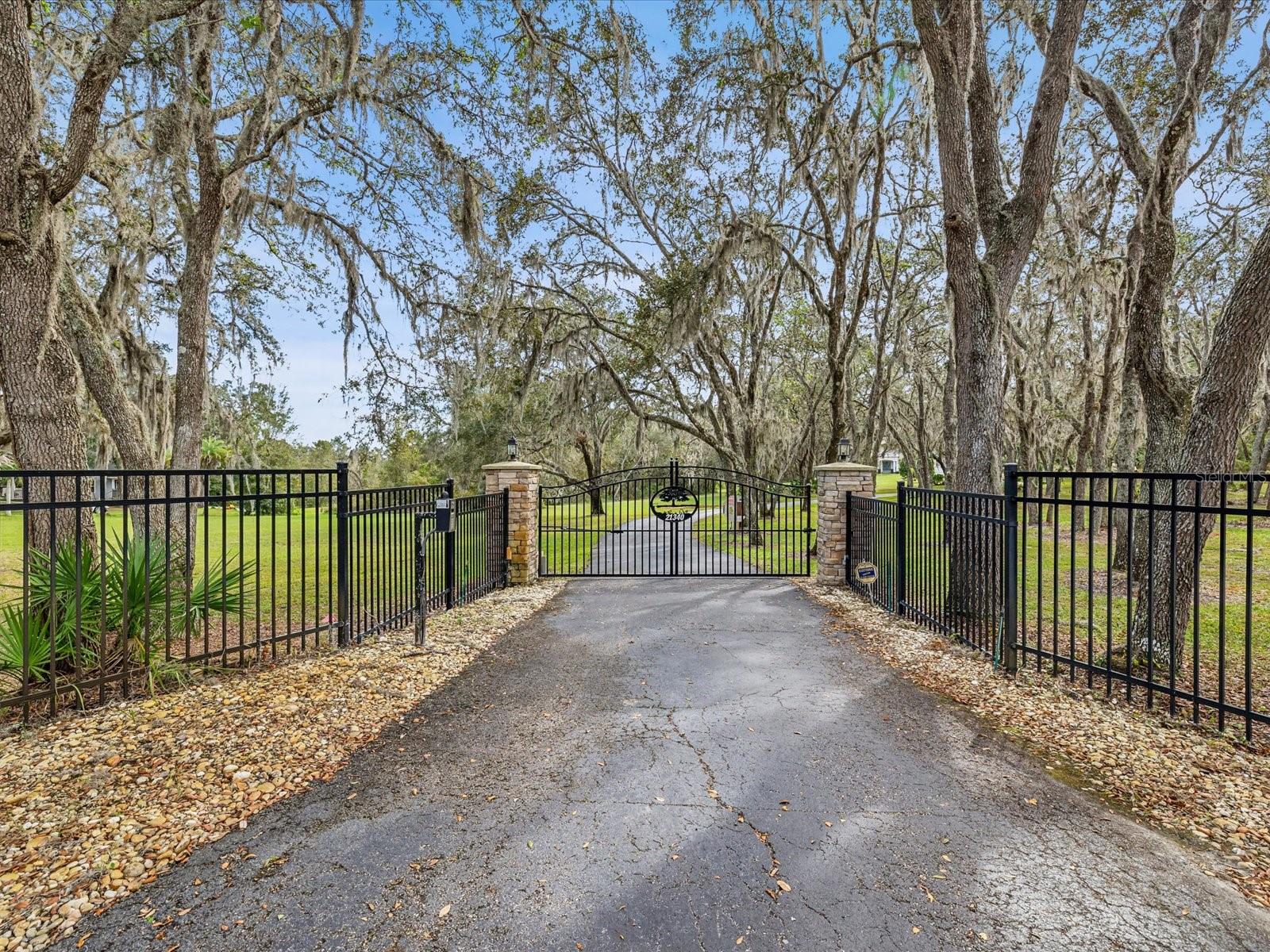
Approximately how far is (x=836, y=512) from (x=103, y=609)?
6.96 m

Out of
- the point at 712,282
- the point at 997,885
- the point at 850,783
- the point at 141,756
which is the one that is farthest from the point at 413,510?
the point at 712,282

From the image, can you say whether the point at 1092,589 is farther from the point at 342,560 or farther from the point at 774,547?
the point at 774,547

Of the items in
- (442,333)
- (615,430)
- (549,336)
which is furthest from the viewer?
(615,430)

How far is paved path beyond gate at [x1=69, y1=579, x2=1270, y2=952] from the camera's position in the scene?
1793 mm

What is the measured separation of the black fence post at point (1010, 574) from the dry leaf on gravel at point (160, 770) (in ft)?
12.9

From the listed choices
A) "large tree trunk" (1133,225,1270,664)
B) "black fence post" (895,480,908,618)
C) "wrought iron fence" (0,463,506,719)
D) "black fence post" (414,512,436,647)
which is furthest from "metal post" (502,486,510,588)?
"large tree trunk" (1133,225,1270,664)

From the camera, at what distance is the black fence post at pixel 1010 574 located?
4117 millimetres

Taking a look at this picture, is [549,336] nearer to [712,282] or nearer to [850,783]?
[712,282]

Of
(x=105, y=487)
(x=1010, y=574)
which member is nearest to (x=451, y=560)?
(x=105, y=487)

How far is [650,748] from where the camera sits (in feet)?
9.95

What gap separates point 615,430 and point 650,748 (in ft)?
68.0

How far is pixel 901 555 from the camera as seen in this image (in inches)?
233

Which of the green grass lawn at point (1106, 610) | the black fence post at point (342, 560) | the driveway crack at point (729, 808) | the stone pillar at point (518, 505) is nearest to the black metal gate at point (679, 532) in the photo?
the stone pillar at point (518, 505)

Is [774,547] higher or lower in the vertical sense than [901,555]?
lower
